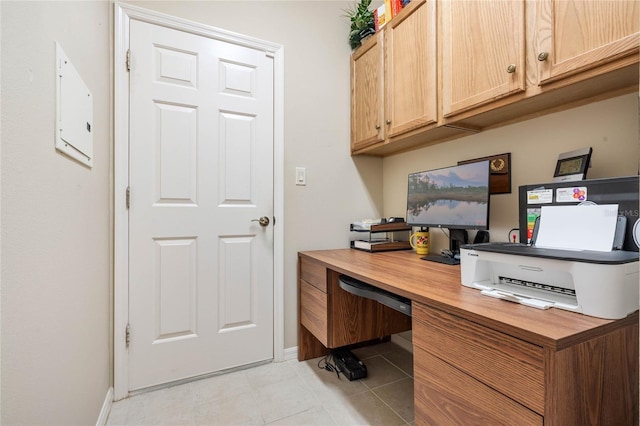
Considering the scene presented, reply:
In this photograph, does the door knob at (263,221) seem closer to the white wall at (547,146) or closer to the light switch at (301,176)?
the light switch at (301,176)

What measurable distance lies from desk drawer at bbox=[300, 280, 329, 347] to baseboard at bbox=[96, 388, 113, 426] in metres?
1.05

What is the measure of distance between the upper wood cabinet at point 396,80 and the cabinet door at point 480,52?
84mm

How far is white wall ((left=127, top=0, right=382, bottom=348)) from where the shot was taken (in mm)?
1910

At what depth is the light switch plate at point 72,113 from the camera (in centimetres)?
89

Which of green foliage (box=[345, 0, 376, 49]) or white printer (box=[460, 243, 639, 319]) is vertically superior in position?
green foliage (box=[345, 0, 376, 49])

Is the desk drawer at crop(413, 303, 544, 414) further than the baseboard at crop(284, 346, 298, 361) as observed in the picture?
No

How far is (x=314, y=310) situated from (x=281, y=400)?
48cm

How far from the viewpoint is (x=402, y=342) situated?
6.81 ft

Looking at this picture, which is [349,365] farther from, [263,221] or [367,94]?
[367,94]

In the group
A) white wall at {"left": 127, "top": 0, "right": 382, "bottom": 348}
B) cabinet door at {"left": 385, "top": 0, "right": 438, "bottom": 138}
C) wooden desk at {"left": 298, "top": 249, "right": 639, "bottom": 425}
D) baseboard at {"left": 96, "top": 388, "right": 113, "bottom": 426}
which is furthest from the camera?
white wall at {"left": 127, "top": 0, "right": 382, "bottom": 348}

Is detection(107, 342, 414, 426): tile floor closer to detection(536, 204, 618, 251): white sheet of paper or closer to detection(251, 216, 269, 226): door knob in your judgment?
detection(251, 216, 269, 226): door knob

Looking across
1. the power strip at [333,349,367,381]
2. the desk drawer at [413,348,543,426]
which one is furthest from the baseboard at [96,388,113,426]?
the desk drawer at [413,348,543,426]

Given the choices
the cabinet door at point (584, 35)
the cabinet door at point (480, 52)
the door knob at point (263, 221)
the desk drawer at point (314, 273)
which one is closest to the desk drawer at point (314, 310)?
the desk drawer at point (314, 273)

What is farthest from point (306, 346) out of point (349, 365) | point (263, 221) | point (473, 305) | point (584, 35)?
point (584, 35)
